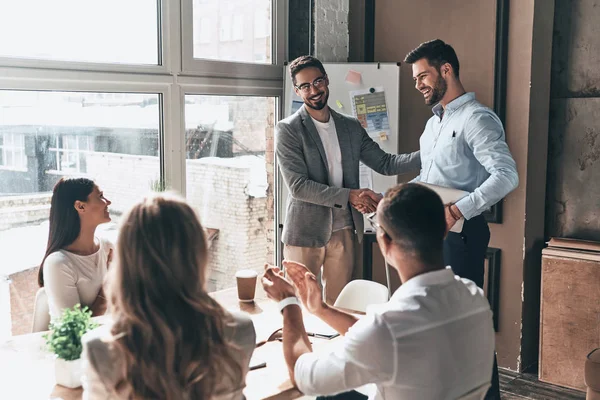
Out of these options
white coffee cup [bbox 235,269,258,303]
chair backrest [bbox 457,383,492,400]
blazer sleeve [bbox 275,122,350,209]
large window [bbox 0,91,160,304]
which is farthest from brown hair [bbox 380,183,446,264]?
blazer sleeve [bbox 275,122,350,209]

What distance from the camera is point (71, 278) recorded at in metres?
2.50

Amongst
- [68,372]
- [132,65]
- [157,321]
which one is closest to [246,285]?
[68,372]

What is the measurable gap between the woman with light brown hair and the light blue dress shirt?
6.33ft

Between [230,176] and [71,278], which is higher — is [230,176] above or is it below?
above

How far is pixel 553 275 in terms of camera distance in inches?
150

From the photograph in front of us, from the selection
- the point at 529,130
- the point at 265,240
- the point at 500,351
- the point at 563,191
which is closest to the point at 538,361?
the point at 500,351

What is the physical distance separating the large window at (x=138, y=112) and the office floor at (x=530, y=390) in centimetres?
171

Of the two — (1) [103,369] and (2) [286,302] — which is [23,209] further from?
(1) [103,369]

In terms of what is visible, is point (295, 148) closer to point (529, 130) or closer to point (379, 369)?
point (529, 130)

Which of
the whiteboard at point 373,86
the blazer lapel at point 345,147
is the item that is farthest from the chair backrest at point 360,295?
the whiteboard at point 373,86

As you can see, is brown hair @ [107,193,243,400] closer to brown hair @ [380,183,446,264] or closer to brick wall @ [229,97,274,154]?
brown hair @ [380,183,446,264]

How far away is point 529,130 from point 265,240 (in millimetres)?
1817

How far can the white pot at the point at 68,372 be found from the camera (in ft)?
6.03

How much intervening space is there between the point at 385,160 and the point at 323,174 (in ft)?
1.31
